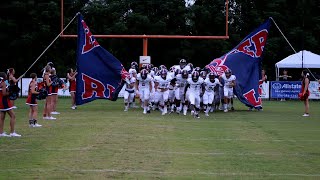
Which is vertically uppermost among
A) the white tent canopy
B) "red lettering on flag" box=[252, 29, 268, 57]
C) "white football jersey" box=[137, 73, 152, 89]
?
"red lettering on flag" box=[252, 29, 268, 57]

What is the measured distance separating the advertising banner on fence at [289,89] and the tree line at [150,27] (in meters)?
7.84

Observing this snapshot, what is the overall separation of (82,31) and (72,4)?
857 inches

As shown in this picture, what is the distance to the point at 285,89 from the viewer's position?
3897 centimetres

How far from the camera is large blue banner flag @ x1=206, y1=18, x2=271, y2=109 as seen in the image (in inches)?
1100

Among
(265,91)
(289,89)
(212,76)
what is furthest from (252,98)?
(265,91)

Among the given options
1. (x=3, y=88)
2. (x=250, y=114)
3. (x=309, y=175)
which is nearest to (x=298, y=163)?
(x=309, y=175)

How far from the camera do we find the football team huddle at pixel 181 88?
24.3 meters

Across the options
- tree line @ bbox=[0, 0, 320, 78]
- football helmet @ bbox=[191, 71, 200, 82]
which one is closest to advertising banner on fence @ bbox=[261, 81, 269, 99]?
tree line @ bbox=[0, 0, 320, 78]

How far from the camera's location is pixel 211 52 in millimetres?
47094

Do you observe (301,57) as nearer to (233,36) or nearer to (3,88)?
(233,36)

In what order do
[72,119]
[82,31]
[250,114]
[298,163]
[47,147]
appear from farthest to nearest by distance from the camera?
[82,31]
[250,114]
[72,119]
[47,147]
[298,163]

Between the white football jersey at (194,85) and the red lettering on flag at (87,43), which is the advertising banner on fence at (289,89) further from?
the white football jersey at (194,85)

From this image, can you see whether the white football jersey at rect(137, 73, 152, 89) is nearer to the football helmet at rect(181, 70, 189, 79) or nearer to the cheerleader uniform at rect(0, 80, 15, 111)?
the football helmet at rect(181, 70, 189, 79)

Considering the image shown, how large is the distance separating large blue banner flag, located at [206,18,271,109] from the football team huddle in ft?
2.50
